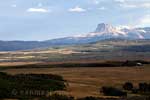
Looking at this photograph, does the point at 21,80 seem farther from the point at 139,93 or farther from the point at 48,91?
the point at 139,93

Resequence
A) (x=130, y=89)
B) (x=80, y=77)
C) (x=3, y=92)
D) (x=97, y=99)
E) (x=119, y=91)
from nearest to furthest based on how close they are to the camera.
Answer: (x=97, y=99) → (x=3, y=92) → (x=119, y=91) → (x=130, y=89) → (x=80, y=77)

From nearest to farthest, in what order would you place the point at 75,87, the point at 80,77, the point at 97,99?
the point at 97,99
the point at 75,87
the point at 80,77

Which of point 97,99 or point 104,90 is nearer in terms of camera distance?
point 97,99

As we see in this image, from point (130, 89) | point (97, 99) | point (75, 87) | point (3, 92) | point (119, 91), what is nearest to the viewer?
point (97, 99)

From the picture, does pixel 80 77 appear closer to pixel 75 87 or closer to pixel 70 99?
pixel 75 87

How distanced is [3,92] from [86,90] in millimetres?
23119

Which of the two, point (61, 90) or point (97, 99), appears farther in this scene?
point (61, 90)

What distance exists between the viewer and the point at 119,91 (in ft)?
315

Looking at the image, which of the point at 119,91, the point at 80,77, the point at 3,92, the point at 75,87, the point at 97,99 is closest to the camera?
the point at 97,99

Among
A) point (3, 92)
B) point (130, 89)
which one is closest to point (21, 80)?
point (3, 92)

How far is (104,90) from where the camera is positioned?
99125 mm

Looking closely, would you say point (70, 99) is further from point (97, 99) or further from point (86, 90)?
point (86, 90)

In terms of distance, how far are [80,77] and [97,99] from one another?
61.6 metres

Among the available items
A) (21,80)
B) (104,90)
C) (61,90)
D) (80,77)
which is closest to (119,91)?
(104,90)
